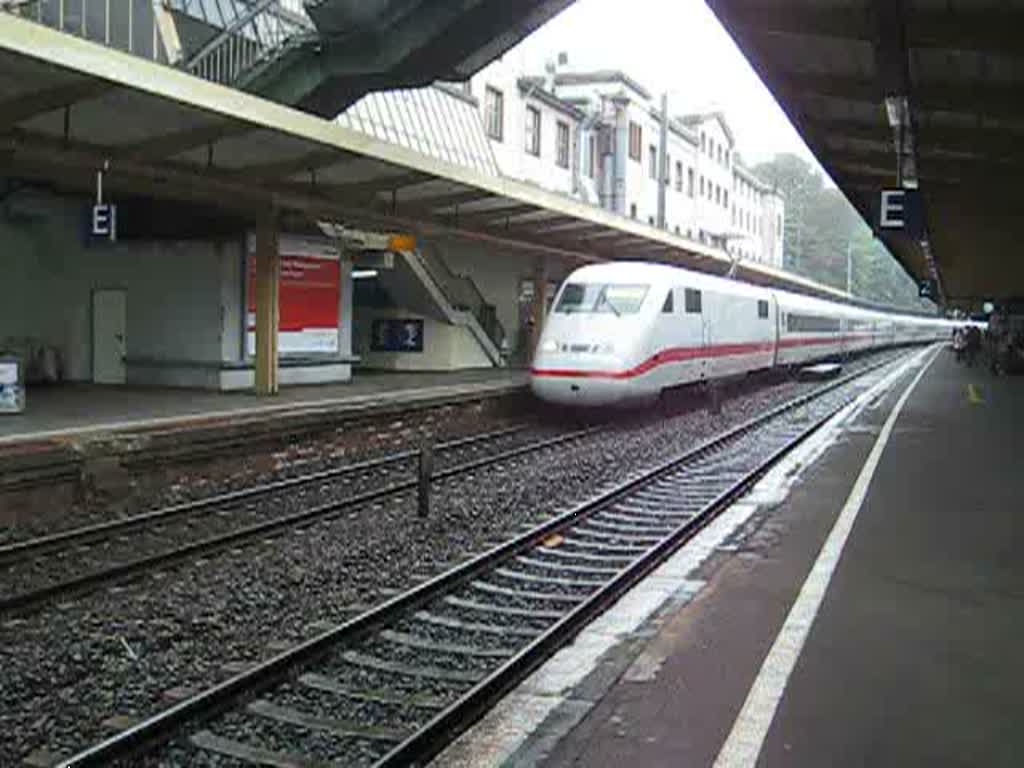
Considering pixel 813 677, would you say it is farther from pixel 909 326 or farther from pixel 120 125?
pixel 909 326

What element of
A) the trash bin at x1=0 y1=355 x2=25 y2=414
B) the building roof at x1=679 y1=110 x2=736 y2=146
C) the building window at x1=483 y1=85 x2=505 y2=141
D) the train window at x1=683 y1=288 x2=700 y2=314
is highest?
the building roof at x1=679 y1=110 x2=736 y2=146

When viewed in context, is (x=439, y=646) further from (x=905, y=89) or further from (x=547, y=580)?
(x=905, y=89)

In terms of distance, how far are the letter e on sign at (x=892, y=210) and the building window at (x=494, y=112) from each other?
1935cm

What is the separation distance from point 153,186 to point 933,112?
10436 mm

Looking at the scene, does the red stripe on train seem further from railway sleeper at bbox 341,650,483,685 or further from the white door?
railway sleeper at bbox 341,650,483,685

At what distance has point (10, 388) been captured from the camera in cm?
1303

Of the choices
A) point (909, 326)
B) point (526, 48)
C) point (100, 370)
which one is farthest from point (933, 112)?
point (909, 326)

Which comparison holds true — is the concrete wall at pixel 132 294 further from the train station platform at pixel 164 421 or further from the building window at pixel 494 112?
the building window at pixel 494 112

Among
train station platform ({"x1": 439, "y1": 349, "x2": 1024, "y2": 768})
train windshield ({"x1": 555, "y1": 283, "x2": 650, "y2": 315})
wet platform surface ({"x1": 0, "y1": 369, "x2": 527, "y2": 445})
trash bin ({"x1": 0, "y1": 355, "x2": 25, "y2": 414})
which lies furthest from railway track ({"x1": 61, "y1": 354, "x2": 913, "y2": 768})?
train windshield ({"x1": 555, "y1": 283, "x2": 650, "y2": 315})

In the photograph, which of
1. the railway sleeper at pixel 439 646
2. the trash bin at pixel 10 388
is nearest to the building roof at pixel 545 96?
the trash bin at pixel 10 388

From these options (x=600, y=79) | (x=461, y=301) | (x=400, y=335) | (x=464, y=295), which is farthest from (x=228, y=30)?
(x=600, y=79)

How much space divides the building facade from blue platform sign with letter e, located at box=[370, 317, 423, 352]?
27.7 feet

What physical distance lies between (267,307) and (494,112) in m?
20.1

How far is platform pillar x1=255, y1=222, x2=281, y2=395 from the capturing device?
643 inches
